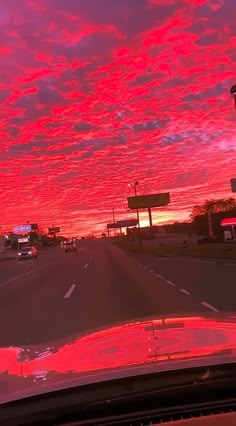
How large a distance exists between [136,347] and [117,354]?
0.88 ft

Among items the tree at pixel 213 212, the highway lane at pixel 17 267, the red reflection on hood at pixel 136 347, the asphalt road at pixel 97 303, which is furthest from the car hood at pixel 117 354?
the tree at pixel 213 212

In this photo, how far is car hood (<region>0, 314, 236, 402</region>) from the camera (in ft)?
11.0

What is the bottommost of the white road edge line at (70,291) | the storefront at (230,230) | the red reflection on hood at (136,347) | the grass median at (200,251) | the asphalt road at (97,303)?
the asphalt road at (97,303)

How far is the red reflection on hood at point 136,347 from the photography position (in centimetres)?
376

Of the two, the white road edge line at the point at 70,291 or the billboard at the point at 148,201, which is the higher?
the billboard at the point at 148,201

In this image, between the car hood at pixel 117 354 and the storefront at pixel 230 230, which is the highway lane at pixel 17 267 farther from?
the car hood at pixel 117 354

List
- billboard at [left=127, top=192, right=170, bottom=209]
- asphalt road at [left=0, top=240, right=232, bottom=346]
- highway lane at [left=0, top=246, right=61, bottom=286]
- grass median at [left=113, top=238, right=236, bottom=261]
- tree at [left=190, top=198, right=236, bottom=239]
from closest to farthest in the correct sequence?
asphalt road at [left=0, top=240, right=232, bottom=346], highway lane at [left=0, top=246, right=61, bottom=286], grass median at [left=113, top=238, right=236, bottom=261], tree at [left=190, top=198, right=236, bottom=239], billboard at [left=127, top=192, right=170, bottom=209]

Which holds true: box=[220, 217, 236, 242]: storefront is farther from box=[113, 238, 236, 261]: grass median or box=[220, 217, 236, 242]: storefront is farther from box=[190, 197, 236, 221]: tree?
box=[190, 197, 236, 221]: tree

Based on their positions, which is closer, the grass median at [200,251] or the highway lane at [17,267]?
the highway lane at [17,267]

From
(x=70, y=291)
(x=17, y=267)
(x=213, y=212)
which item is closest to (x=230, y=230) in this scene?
(x=17, y=267)

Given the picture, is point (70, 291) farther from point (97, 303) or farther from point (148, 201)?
point (148, 201)

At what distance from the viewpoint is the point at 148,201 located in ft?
339

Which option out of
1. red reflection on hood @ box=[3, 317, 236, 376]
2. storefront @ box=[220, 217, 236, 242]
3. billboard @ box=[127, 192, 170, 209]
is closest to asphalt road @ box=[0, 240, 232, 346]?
red reflection on hood @ box=[3, 317, 236, 376]

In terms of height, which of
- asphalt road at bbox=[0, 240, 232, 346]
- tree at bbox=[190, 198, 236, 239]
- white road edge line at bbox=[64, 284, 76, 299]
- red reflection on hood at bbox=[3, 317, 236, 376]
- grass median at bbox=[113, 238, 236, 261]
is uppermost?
tree at bbox=[190, 198, 236, 239]
